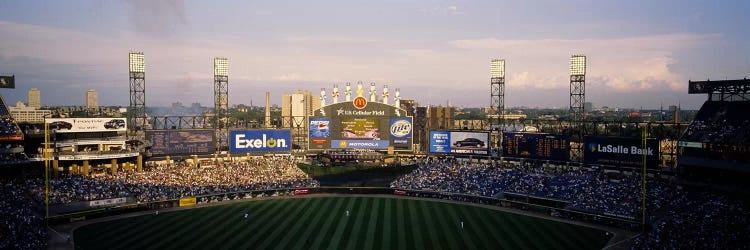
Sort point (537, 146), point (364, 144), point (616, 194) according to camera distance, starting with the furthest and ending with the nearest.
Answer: point (364, 144), point (537, 146), point (616, 194)

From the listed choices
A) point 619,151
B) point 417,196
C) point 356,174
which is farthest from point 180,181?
point 619,151

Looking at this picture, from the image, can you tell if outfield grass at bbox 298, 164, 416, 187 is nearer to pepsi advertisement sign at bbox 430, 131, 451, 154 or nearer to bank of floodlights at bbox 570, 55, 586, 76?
pepsi advertisement sign at bbox 430, 131, 451, 154

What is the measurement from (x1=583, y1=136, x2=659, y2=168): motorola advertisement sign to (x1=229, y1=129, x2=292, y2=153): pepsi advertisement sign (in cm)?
3215

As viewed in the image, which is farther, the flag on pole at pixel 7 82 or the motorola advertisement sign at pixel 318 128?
the motorola advertisement sign at pixel 318 128

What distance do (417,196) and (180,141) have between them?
26.5 meters

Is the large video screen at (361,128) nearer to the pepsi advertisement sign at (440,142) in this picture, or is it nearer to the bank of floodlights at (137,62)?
the pepsi advertisement sign at (440,142)

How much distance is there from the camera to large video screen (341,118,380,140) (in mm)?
62688

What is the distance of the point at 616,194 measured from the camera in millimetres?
44844

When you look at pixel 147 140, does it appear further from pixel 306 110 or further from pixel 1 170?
pixel 306 110

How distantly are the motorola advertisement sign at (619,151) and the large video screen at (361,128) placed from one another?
22829mm

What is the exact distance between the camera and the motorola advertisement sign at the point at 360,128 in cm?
6256

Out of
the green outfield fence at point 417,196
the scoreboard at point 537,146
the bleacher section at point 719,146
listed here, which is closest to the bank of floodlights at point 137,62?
the green outfield fence at point 417,196

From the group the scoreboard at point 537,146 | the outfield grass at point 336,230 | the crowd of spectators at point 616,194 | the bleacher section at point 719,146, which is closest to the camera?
the crowd of spectators at point 616,194

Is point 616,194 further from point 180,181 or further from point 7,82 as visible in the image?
point 7,82
